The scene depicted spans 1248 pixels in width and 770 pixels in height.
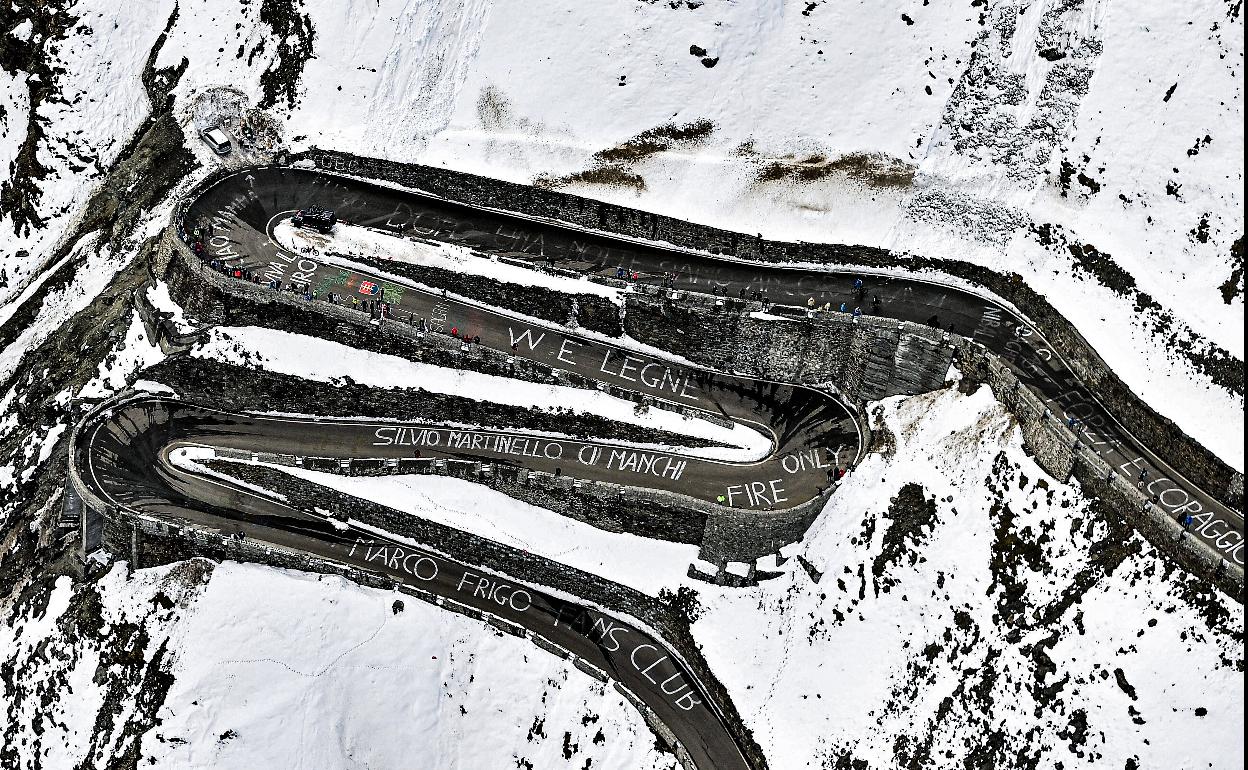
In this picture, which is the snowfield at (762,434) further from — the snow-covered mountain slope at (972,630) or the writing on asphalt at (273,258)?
the writing on asphalt at (273,258)

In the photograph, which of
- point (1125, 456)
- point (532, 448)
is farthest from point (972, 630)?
point (532, 448)

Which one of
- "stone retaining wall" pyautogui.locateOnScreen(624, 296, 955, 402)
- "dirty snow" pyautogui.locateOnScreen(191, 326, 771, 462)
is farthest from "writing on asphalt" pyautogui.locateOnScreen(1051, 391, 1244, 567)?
"dirty snow" pyautogui.locateOnScreen(191, 326, 771, 462)

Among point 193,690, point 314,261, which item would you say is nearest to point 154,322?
point 314,261

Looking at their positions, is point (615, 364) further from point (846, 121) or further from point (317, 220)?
point (317, 220)

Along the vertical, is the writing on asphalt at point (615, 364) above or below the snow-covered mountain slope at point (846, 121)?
below

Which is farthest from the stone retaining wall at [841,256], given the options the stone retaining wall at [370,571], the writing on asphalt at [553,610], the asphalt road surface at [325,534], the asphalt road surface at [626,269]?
the writing on asphalt at [553,610]

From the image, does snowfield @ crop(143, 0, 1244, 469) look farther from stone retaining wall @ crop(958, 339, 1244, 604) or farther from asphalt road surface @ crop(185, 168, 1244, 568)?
stone retaining wall @ crop(958, 339, 1244, 604)

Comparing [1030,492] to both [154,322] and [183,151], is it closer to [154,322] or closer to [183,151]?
[154,322]
